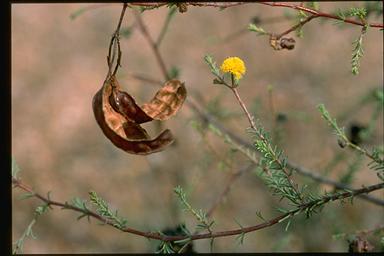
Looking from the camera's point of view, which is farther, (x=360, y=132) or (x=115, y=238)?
(x=115, y=238)

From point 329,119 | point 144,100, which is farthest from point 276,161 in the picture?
point 144,100

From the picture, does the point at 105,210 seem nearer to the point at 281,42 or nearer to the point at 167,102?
the point at 167,102

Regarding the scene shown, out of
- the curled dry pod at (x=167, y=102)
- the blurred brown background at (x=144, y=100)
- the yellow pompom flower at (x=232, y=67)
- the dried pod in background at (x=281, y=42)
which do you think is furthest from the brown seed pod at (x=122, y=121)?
the blurred brown background at (x=144, y=100)

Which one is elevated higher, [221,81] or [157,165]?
[157,165]

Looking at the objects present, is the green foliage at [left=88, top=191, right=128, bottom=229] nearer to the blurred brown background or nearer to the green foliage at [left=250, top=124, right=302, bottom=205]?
the green foliage at [left=250, top=124, right=302, bottom=205]

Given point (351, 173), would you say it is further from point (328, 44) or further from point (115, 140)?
point (328, 44)

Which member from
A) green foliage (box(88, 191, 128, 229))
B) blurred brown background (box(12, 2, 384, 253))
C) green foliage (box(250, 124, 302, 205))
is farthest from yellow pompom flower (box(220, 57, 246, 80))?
blurred brown background (box(12, 2, 384, 253))
